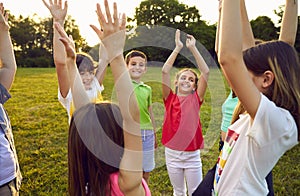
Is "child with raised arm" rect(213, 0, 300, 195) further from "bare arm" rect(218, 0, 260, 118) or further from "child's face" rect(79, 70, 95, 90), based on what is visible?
"child's face" rect(79, 70, 95, 90)

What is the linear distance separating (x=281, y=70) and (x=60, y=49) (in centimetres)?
141

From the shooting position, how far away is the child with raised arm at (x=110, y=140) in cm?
115

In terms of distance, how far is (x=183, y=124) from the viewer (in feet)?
9.89

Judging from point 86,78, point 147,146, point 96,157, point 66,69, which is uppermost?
point 66,69

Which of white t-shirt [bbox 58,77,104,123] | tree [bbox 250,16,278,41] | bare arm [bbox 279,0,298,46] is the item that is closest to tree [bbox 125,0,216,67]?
white t-shirt [bbox 58,77,104,123]

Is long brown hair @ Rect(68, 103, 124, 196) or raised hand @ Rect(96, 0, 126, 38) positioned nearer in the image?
raised hand @ Rect(96, 0, 126, 38)

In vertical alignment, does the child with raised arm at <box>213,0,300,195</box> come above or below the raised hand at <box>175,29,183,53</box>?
below

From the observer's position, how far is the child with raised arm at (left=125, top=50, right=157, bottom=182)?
3.23 metres

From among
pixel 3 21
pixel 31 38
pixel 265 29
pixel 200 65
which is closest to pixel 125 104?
pixel 3 21

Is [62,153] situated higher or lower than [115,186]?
lower

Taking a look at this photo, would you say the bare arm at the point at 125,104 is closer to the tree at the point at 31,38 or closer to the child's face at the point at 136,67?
the child's face at the point at 136,67

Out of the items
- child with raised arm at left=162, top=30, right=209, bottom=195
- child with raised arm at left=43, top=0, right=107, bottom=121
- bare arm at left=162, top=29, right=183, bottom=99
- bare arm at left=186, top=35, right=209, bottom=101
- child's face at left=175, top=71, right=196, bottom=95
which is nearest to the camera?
child with raised arm at left=43, top=0, right=107, bottom=121

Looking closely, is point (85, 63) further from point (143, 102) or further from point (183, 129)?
point (183, 129)

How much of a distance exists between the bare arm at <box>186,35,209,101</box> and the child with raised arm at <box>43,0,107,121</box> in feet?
2.36
